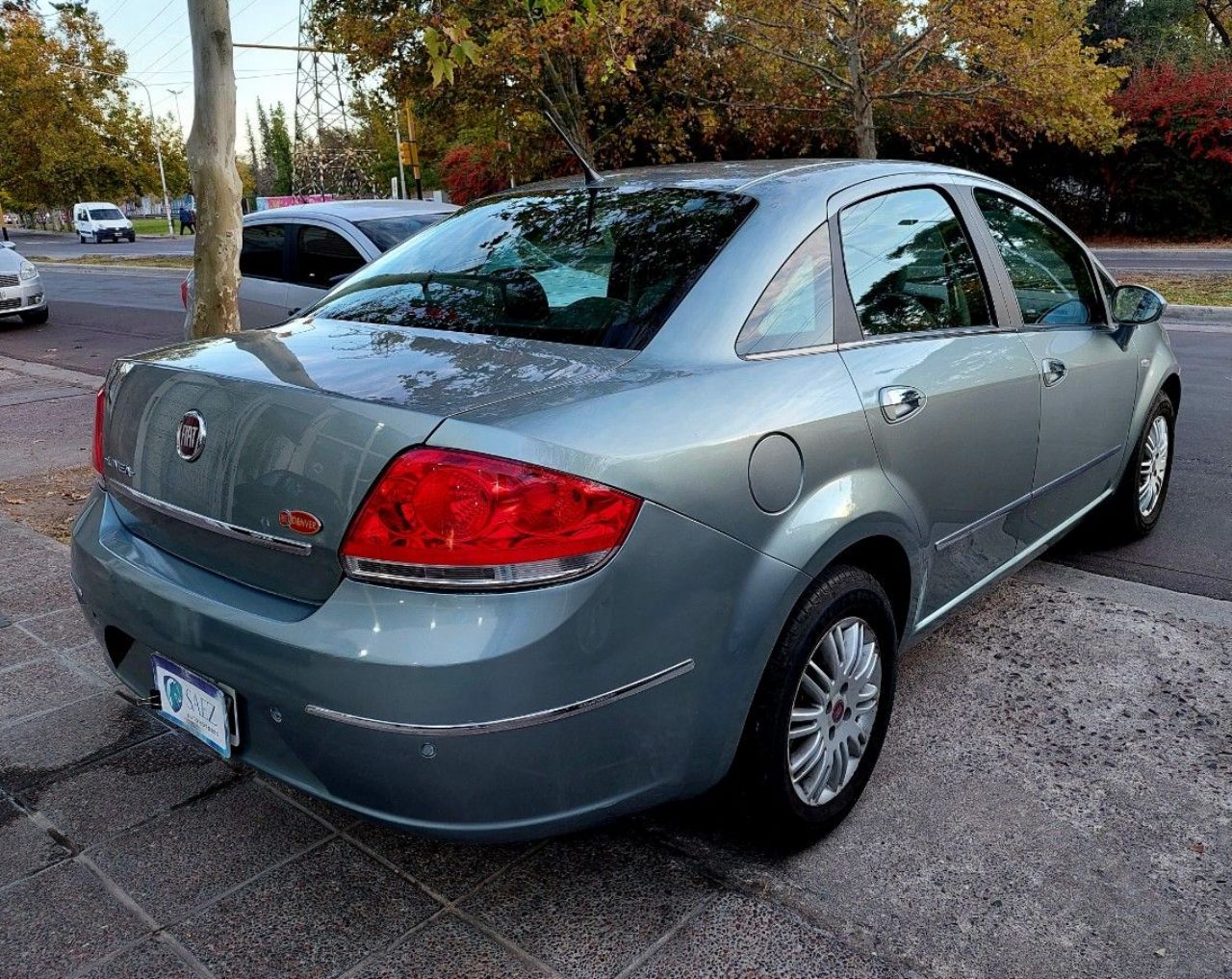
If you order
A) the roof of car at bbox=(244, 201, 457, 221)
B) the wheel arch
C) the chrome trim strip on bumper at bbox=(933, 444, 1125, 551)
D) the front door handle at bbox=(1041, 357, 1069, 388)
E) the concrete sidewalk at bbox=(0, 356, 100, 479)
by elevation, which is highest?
the roof of car at bbox=(244, 201, 457, 221)

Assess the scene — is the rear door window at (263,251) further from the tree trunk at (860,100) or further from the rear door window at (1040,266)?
the tree trunk at (860,100)

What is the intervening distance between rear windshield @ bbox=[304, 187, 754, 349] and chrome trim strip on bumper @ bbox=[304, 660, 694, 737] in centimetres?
76

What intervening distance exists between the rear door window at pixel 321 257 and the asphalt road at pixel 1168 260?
15232 mm

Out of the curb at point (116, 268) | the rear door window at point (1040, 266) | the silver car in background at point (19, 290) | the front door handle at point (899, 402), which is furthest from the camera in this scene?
the curb at point (116, 268)

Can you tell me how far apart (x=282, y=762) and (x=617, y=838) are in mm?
854

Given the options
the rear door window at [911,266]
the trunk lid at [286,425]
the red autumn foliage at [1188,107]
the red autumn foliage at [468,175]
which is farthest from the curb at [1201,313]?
the red autumn foliage at [468,175]

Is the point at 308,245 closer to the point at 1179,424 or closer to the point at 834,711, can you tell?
the point at 1179,424

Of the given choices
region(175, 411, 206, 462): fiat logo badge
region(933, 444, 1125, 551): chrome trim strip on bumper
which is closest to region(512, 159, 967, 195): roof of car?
region(933, 444, 1125, 551): chrome trim strip on bumper

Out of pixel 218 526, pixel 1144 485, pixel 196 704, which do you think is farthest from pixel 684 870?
pixel 1144 485

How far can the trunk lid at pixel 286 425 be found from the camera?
204cm

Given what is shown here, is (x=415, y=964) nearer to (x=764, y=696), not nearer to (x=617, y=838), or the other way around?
(x=617, y=838)

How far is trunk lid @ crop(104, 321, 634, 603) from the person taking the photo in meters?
2.04

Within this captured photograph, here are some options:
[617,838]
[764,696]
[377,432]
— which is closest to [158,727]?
[617,838]

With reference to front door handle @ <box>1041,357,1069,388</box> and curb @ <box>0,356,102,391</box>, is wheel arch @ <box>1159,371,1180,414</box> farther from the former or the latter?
curb @ <box>0,356,102,391</box>
